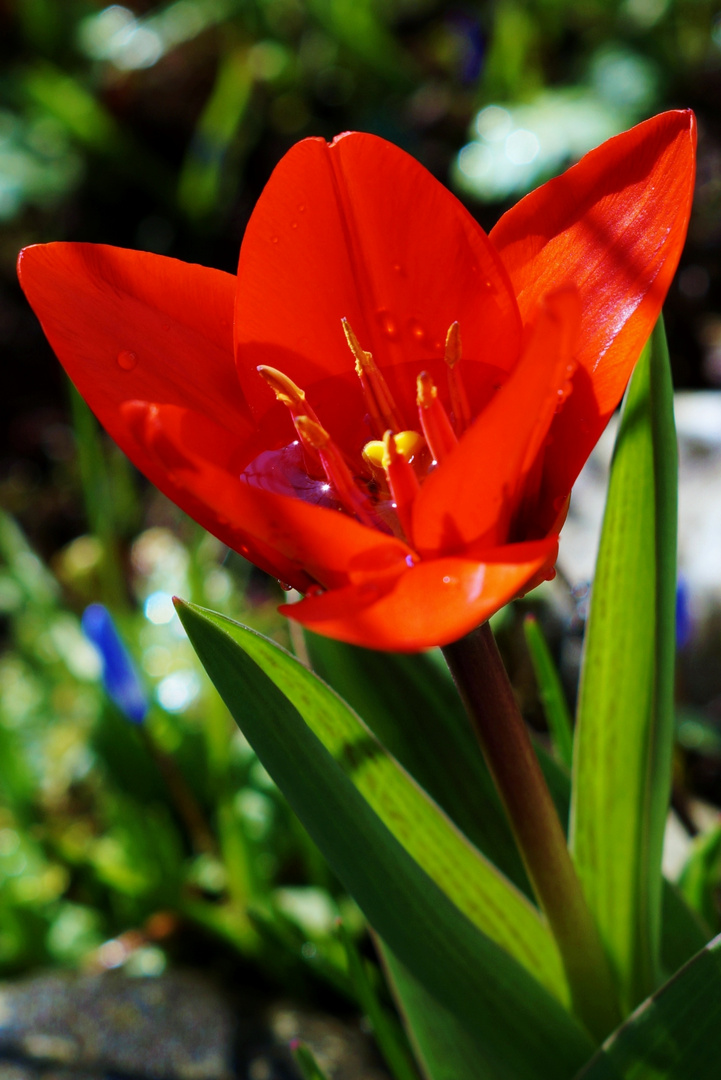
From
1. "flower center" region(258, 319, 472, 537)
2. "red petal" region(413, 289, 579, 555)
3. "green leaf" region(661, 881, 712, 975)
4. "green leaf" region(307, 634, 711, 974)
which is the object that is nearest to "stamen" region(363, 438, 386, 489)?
"flower center" region(258, 319, 472, 537)

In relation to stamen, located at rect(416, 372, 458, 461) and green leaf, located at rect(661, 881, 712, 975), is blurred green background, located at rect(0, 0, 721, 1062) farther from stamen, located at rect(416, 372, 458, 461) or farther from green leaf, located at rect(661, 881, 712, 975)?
stamen, located at rect(416, 372, 458, 461)

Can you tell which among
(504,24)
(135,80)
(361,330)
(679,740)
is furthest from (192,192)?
(361,330)

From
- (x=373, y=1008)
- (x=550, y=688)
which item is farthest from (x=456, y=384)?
(x=373, y=1008)

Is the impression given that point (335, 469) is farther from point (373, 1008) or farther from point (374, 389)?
point (373, 1008)

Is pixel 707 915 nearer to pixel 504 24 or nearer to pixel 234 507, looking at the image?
pixel 234 507

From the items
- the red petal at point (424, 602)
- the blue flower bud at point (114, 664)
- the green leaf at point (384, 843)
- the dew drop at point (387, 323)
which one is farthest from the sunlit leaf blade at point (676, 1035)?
the blue flower bud at point (114, 664)
